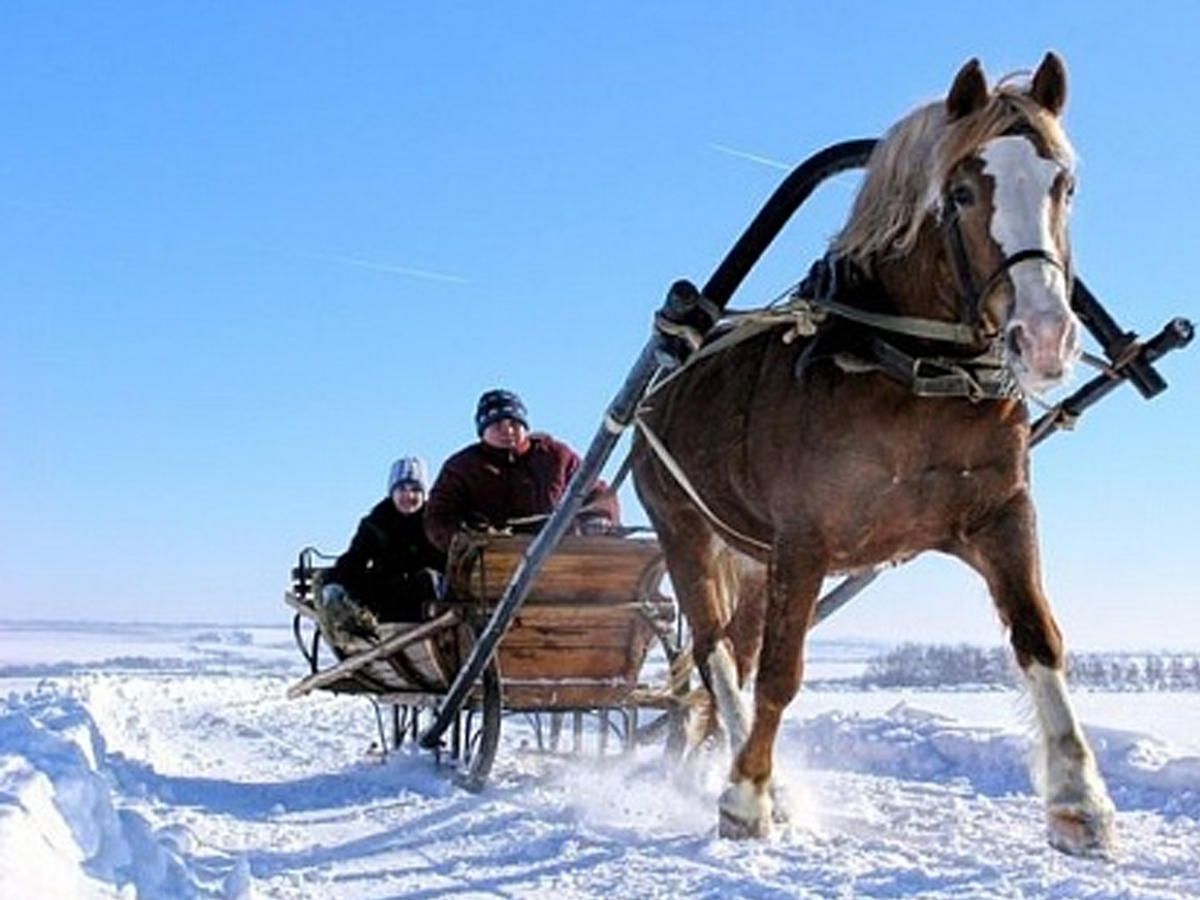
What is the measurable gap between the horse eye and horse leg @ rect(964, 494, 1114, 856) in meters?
1.08

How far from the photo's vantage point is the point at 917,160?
15.4 ft

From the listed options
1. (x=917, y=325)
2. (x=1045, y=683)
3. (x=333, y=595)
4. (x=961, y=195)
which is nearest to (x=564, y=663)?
(x=333, y=595)

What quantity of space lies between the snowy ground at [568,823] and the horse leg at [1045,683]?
0.13m

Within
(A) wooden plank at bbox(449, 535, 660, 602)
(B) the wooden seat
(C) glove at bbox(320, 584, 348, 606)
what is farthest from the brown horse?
(C) glove at bbox(320, 584, 348, 606)

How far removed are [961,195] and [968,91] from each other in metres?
0.37

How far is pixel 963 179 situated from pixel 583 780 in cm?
378

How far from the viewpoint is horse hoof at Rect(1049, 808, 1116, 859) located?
433 cm

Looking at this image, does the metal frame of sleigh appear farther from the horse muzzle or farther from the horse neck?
the horse muzzle

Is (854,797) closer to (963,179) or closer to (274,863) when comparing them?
(274,863)

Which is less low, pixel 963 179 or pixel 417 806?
pixel 963 179

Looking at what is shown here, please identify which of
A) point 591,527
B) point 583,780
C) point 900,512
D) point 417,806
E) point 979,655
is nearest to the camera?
point 900,512

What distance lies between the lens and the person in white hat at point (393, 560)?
30.1ft

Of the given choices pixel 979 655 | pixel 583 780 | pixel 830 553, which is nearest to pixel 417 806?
pixel 583 780

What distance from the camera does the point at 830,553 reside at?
4.96 m
